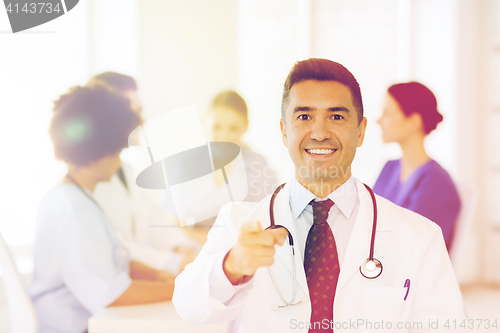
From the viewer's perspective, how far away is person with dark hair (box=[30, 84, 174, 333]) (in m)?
1.25

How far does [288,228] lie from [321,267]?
0.42ft

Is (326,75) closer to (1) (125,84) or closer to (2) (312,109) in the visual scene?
(2) (312,109)

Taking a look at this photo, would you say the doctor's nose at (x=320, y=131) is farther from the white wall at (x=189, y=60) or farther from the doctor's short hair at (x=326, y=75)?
the white wall at (x=189, y=60)

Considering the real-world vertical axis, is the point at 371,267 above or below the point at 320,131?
below

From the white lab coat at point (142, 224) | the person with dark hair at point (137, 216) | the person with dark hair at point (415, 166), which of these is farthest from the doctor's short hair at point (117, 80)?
the person with dark hair at point (415, 166)

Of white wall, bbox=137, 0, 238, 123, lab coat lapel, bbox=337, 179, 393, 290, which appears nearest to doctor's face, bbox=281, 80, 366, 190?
lab coat lapel, bbox=337, 179, 393, 290

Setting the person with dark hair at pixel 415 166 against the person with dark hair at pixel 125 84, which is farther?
the person with dark hair at pixel 125 84

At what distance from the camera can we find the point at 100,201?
1.40 meters

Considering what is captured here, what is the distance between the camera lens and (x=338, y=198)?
99 cm

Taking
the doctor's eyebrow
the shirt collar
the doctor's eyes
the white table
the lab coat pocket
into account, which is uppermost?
the doctor's eyebrow

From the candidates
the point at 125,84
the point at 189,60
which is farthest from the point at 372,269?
the point at 125,84

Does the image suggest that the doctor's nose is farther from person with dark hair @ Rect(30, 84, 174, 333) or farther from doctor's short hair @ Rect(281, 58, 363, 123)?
person with dark hair @ Rect(30, 84, 174, 333)

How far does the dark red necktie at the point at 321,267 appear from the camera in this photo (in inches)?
36.1

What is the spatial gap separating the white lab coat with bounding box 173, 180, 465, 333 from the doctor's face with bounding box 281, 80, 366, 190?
122 millimetres
